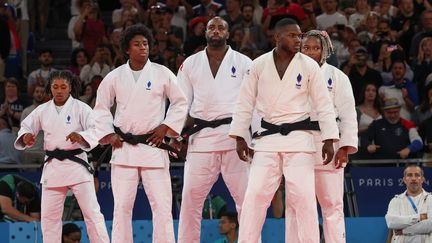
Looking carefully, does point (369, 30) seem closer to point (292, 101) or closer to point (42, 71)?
point (42, 71)

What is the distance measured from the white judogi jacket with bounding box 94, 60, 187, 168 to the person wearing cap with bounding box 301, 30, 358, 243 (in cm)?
130

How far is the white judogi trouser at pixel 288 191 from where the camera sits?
28.0 feet

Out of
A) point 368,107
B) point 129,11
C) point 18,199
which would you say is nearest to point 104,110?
point 18,199

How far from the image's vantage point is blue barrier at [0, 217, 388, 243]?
11.4 metres

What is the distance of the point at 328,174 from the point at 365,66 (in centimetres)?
586

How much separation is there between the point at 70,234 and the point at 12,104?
4021 millimetres

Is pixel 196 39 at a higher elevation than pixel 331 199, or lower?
higher

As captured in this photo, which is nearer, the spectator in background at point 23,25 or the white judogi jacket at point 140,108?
the white judogi jacket at point 140,108

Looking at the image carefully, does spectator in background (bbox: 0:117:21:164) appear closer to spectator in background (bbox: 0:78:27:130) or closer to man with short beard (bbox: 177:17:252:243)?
spectator in background (bbox: 0:78:27:130)

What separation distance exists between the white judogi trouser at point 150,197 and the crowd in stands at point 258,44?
13.6ft

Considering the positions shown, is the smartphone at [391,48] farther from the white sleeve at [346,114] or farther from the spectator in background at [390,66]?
the white sleeve at [346,114]

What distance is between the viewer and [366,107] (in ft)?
46.0

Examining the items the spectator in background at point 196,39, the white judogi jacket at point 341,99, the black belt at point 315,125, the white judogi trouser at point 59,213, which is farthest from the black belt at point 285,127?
the spectator in background at point 196,39

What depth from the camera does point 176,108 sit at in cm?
964
